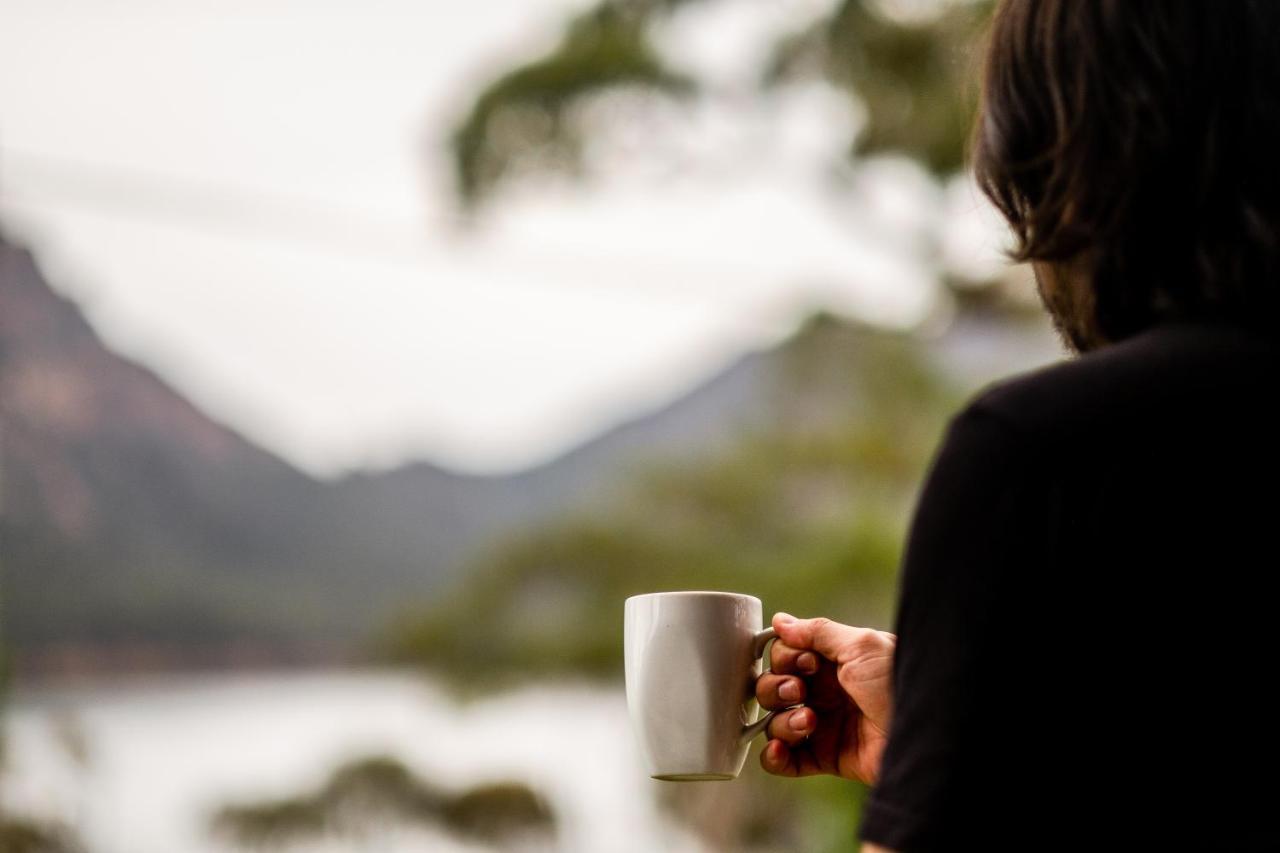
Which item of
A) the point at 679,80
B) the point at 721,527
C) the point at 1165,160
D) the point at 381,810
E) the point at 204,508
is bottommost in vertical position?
→ the point at 1165,160

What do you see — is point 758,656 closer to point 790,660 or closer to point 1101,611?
point 790,660

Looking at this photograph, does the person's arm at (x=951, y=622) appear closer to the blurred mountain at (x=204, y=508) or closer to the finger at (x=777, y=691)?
the finger at (x=777, y=691)

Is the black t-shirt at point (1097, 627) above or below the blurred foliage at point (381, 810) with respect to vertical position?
below

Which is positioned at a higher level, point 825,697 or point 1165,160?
point 1165,160

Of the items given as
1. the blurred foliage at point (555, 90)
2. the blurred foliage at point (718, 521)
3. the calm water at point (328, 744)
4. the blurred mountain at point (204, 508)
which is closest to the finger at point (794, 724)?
the calm water at point (328, 744)

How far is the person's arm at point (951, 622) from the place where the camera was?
1.49ft

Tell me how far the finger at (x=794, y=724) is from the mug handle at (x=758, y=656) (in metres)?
0.02

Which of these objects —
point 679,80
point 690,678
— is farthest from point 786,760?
point 679,80

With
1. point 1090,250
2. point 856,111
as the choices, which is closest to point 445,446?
point 856,111

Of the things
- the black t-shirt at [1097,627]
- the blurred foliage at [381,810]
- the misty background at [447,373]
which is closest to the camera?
the black t-shirt at [1097,627]

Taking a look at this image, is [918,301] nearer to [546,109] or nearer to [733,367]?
[733,367]

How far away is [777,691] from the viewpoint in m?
0.86

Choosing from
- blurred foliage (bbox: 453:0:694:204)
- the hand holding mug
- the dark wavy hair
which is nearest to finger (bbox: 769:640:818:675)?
the hand holding mug

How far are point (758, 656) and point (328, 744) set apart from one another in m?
4.19
